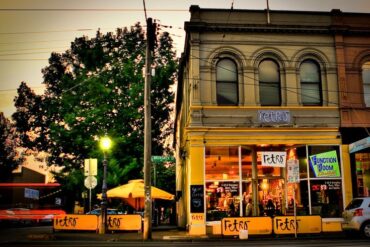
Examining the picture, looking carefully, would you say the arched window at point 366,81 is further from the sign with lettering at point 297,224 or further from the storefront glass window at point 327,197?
the sign with lettering at point 297,224

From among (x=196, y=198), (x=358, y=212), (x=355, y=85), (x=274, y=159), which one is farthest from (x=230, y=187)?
(x=355, y=85)

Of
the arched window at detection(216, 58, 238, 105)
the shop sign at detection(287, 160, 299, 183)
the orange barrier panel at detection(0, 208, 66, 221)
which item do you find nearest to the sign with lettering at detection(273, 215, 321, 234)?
the shop sign at detection(287, 160, 299, 183)

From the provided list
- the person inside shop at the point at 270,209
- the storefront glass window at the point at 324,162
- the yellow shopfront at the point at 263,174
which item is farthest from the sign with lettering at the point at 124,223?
the storefront glass window at the point at 324,162

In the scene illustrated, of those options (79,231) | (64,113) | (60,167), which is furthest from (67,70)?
(79,231)

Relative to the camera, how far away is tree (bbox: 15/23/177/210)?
33.8 metres

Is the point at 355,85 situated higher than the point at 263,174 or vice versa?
the point at 355,85

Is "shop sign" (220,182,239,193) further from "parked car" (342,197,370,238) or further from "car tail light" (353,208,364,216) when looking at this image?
"car tail light" (353,208,364,216)

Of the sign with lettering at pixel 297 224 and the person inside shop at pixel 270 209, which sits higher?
the person inside shop at pixel 270 209

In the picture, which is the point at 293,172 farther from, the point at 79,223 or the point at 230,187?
the point at 79,223

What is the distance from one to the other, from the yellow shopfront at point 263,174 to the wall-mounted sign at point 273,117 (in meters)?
0.56

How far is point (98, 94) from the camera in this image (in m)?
34.4

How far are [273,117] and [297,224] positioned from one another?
574 centimetres

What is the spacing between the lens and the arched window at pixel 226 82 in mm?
22406

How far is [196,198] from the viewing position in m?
20.8
